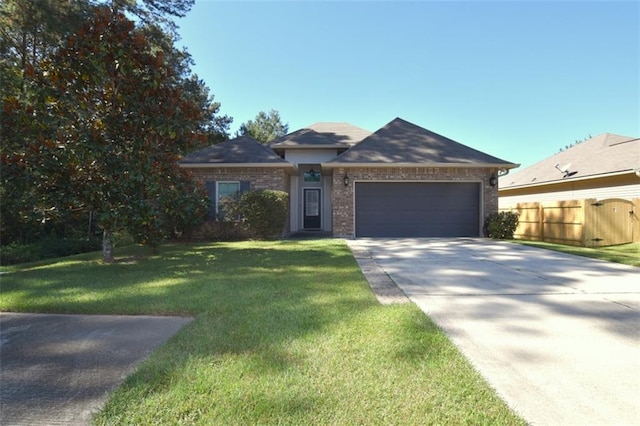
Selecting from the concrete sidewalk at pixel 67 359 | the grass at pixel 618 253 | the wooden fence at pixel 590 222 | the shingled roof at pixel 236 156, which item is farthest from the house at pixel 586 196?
the concrete sidewalk at pixel 67 359

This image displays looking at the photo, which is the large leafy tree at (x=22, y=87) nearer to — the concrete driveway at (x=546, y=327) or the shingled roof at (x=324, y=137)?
the concrete driveway at (x=546, y=327)

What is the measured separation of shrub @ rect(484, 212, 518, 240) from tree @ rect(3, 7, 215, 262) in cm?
1079

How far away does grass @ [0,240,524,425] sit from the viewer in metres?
2.13

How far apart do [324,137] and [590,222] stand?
1132cm

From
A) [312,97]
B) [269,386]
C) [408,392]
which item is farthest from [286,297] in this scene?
[312,97]

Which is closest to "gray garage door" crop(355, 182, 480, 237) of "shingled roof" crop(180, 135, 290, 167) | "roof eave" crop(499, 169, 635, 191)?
"shingled roof" crop(180, 135, 290, 167)

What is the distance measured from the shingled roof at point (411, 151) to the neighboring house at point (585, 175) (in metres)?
4.40

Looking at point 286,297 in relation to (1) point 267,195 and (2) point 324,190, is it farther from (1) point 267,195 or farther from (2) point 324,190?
(2) point 324,190

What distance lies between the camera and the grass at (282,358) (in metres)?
2.13

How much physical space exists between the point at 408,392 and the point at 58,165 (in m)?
7.24

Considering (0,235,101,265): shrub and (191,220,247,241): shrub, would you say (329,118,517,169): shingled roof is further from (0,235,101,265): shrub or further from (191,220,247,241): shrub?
(0,235,101,265): shrub

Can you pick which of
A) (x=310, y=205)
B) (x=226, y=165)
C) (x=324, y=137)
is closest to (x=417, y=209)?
(x=310, y=205)

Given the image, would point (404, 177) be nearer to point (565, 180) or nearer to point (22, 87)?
point (565, 180)

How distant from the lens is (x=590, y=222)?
11156 mm
